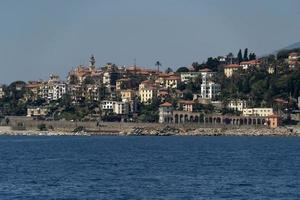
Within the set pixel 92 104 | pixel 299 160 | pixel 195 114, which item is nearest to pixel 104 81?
pixel 92 104

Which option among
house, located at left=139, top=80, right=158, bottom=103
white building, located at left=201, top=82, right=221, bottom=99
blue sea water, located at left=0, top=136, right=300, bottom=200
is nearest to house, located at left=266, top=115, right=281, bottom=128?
white building, located at left=201, top=82, right=221, bottom=99

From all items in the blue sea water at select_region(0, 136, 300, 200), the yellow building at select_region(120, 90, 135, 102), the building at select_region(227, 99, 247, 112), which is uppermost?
the yellow building at select_region(120, 90, 135, 102)

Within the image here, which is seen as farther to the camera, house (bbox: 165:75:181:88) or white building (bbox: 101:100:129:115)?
house (bbox: 165:75:181:88)

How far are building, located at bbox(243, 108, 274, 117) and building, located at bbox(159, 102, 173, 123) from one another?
11488 millimetres

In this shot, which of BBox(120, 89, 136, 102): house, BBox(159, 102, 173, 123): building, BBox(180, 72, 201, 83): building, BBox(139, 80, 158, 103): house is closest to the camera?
BBox(159, 102, 173, 123): building

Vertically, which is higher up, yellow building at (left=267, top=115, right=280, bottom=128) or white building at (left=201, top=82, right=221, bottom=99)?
white building at (left=201, top=82, right=221, bottom=99)

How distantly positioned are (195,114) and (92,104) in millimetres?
24368

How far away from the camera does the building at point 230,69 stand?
184375mm

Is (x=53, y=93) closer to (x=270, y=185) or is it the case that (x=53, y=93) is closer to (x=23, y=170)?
(x=23, y=170)

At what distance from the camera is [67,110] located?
577 ft

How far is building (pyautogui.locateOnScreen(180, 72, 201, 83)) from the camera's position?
625ft

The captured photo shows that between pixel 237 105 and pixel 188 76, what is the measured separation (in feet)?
105

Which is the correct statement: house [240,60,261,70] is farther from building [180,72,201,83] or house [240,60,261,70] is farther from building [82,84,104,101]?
building [82,84,104,101]

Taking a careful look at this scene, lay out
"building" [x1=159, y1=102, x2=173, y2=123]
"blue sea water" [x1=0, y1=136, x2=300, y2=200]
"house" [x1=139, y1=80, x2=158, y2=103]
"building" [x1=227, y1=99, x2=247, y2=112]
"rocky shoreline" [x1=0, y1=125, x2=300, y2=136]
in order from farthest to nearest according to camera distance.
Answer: "house" [x1=139, y1=80, x2=158, y2=103] → "building" [x1=227, y1=99, x2=247, y2=112] → "building" [x1=159, y1=102, x2=173, y2=123] → "rocky shoreline" [x1=0, y1=125, x2=300, y2=136] → "blue sea water" [x1=0, y1=136, x2=300, y2=200]
